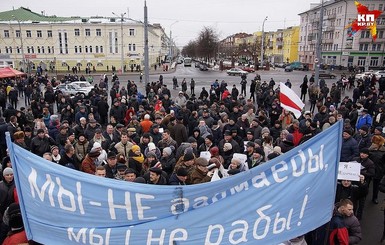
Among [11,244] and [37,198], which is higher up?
[37,198]

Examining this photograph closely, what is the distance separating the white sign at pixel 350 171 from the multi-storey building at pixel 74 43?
2259 inches

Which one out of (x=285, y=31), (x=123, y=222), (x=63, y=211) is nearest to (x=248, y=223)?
(x=123, y=222)

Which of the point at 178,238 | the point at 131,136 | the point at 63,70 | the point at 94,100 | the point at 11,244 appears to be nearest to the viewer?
the point at 178,238

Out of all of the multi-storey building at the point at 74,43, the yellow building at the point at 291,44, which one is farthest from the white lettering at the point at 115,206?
the yellow building at the point at 291,44

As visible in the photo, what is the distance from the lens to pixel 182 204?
10.3ft

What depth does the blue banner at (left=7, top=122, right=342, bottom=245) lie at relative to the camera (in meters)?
3.12

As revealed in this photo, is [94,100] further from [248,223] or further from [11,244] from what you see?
[248,223]

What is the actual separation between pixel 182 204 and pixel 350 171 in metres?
3.56

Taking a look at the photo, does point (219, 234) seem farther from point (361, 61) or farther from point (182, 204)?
point (361, 61)

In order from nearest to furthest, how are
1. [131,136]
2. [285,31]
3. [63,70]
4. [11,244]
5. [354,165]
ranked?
[11,244] < [354,165] < [131,136] < [63,70] < [285,31]

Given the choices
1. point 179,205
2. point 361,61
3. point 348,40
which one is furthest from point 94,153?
point 361,61

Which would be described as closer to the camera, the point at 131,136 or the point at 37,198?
the point at 37,198

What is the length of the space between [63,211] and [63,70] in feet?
208

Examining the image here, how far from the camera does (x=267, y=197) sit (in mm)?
3211
